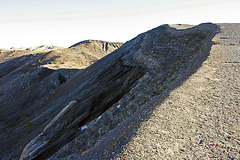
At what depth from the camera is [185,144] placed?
11.8ft

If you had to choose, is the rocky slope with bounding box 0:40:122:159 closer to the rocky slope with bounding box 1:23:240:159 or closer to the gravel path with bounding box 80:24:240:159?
the rocky slope with bounding box 1:23:240:159

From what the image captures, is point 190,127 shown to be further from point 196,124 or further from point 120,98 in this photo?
point 120,98

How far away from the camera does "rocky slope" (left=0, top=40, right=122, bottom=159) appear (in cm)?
1453

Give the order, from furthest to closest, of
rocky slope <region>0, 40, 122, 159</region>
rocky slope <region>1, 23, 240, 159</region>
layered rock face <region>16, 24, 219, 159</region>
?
rocky slope <region>0, 40, 122, 159</region> < layered rock face <region>16, 24, 219, 159</region> < rocky slope <region>1, 23, 240, 159</region>

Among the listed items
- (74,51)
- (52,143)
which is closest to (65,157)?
(52,143)

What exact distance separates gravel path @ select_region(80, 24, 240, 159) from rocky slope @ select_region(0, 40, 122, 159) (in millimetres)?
11538

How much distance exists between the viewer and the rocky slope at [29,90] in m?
14.5

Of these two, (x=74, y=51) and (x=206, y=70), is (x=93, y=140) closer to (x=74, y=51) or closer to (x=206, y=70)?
(x=206, y=70)

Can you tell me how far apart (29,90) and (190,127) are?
2708cm

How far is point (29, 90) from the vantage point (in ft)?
84.0

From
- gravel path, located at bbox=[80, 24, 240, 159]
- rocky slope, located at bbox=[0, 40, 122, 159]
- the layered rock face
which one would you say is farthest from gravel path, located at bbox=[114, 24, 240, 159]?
rocky slope, located at bbox=[0, 40, 122, 159]

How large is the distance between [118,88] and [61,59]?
30.0m

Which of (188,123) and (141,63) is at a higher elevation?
(188,123)

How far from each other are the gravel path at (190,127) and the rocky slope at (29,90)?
37.9ft
